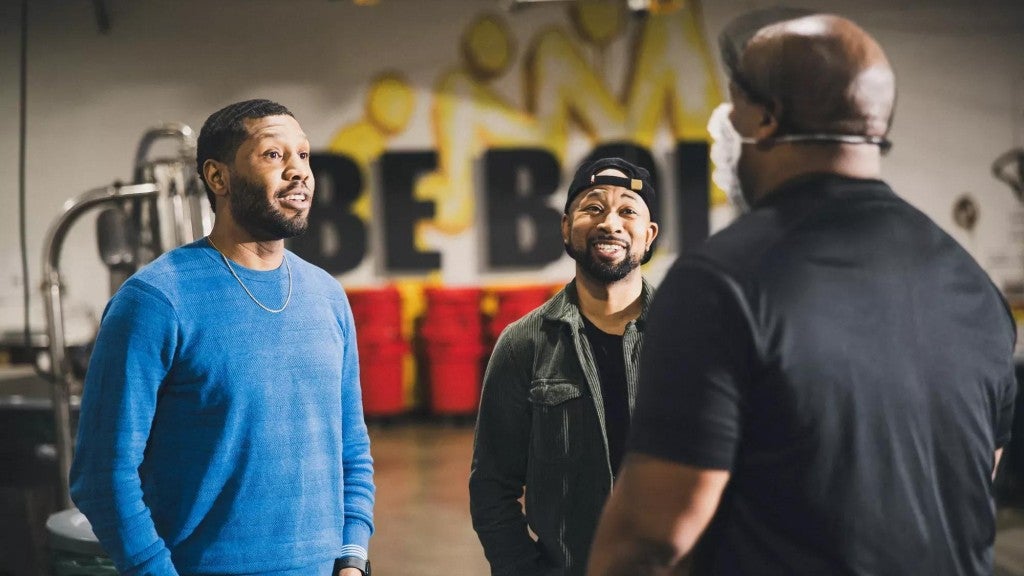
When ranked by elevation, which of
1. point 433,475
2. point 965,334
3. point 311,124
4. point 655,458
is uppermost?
point 311,124

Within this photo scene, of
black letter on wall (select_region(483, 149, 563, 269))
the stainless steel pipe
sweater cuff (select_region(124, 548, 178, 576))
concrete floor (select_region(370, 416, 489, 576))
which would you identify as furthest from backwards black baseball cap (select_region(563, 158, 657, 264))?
black letter on wall (select_region(483, 149, 563, 269))

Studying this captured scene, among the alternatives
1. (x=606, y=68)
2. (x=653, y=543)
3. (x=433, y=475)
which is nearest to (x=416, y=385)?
(x=433, y=475)

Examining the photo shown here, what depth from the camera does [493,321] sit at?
780 centimetres

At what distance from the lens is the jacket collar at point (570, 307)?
2127mm

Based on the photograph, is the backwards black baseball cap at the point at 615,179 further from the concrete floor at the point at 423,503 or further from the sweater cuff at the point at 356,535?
the concrete floor at the point at 423,503

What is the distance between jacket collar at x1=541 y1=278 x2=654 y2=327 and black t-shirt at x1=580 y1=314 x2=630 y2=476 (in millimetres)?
39

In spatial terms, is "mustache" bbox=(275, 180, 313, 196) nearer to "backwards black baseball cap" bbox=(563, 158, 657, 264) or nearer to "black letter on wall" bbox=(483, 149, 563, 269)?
"backwards black baseball cap" bbox=(563, 158, 657, 264)

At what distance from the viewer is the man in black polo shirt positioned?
1128mm

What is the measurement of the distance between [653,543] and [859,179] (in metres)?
0.51

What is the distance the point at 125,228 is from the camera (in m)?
4.45

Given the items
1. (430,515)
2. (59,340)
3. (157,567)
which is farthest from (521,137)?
(157,567)

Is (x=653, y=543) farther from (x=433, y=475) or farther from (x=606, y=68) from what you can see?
(x=606, y=68)

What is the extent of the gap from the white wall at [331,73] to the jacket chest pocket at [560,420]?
6.45 metres

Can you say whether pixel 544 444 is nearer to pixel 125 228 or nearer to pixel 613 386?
pixel 613 386
